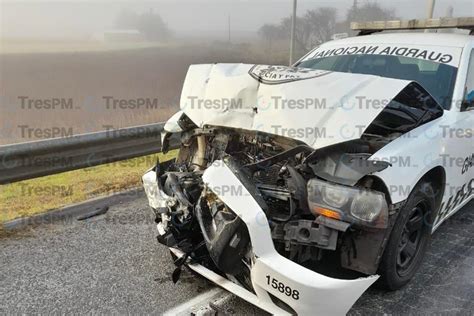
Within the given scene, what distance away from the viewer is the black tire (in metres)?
2.74

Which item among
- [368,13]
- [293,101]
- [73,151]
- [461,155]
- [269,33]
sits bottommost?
[73,151]

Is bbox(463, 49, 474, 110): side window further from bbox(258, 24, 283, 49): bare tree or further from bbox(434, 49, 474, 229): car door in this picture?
bbox(258, 24, 283, 49): bare tree

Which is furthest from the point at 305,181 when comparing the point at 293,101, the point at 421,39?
the point at 421,39

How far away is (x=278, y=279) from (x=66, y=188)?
11.8 feet

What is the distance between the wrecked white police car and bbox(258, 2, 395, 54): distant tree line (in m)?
7.07

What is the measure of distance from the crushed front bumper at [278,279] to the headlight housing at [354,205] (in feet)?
1.13

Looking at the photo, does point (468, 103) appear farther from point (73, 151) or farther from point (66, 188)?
point (66, 188)

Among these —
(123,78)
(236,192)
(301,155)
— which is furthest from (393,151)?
(123,78)

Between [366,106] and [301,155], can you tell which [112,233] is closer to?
[301,155]

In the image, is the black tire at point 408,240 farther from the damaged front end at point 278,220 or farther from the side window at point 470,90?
the side window at point 470,90

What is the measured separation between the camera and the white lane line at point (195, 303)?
2.79 m

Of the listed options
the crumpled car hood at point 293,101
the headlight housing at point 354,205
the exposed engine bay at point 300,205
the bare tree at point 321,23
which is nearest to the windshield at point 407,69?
the exposed engine bay at point 300,205

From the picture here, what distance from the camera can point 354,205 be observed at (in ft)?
7.82

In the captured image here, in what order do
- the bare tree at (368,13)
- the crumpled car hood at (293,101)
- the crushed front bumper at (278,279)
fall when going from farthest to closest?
the bare tree at (368,13)
the crumpled car hood at (293,101)
the crushed front bumper at (278,279)
